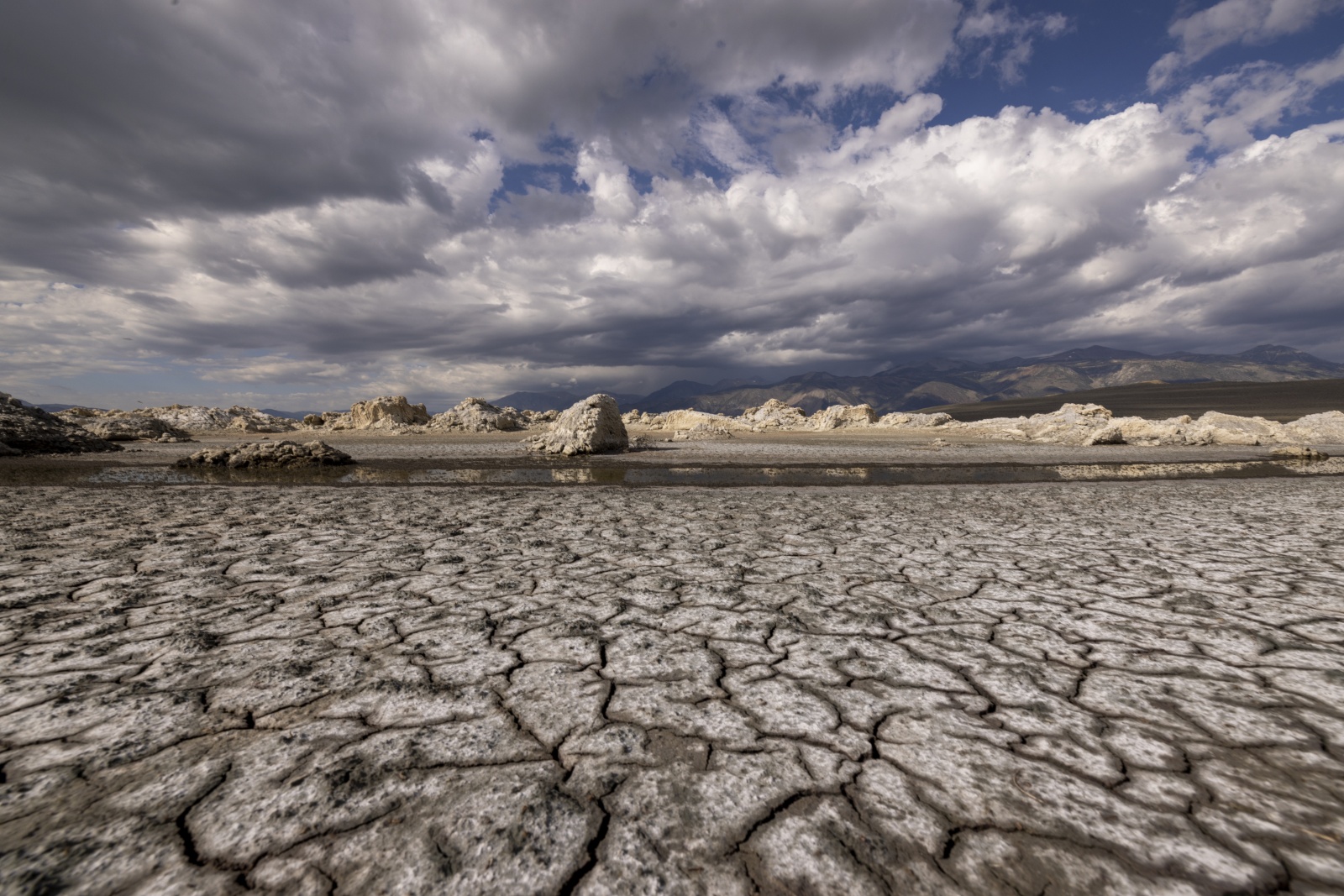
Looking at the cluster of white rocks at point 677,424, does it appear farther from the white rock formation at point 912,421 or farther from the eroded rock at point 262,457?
the eroded rock at point 262,457

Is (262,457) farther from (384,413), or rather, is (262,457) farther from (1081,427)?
(1081,427)

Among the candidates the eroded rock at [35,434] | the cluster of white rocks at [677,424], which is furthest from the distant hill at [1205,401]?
the eroded rock at [35,434]

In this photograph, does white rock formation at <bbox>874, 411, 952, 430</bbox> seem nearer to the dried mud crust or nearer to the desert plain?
the desert plain

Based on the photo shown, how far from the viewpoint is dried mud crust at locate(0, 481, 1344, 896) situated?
5.70 ft

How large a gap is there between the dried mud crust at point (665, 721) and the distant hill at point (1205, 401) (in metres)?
65.2

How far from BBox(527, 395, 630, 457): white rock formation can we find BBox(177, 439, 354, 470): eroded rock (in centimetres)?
600

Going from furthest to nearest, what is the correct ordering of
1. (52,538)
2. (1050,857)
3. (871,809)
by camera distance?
(52,538)
(871,809)
(1050,857)

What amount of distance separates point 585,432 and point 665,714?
1518cm

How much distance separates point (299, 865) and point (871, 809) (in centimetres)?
186

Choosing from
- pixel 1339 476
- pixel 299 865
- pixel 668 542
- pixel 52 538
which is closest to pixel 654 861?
pixel 299 865

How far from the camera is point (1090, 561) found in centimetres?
513

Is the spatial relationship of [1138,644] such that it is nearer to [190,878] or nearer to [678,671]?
[678,671]

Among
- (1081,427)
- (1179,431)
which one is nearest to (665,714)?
(1081,427)

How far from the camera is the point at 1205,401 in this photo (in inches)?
3403
